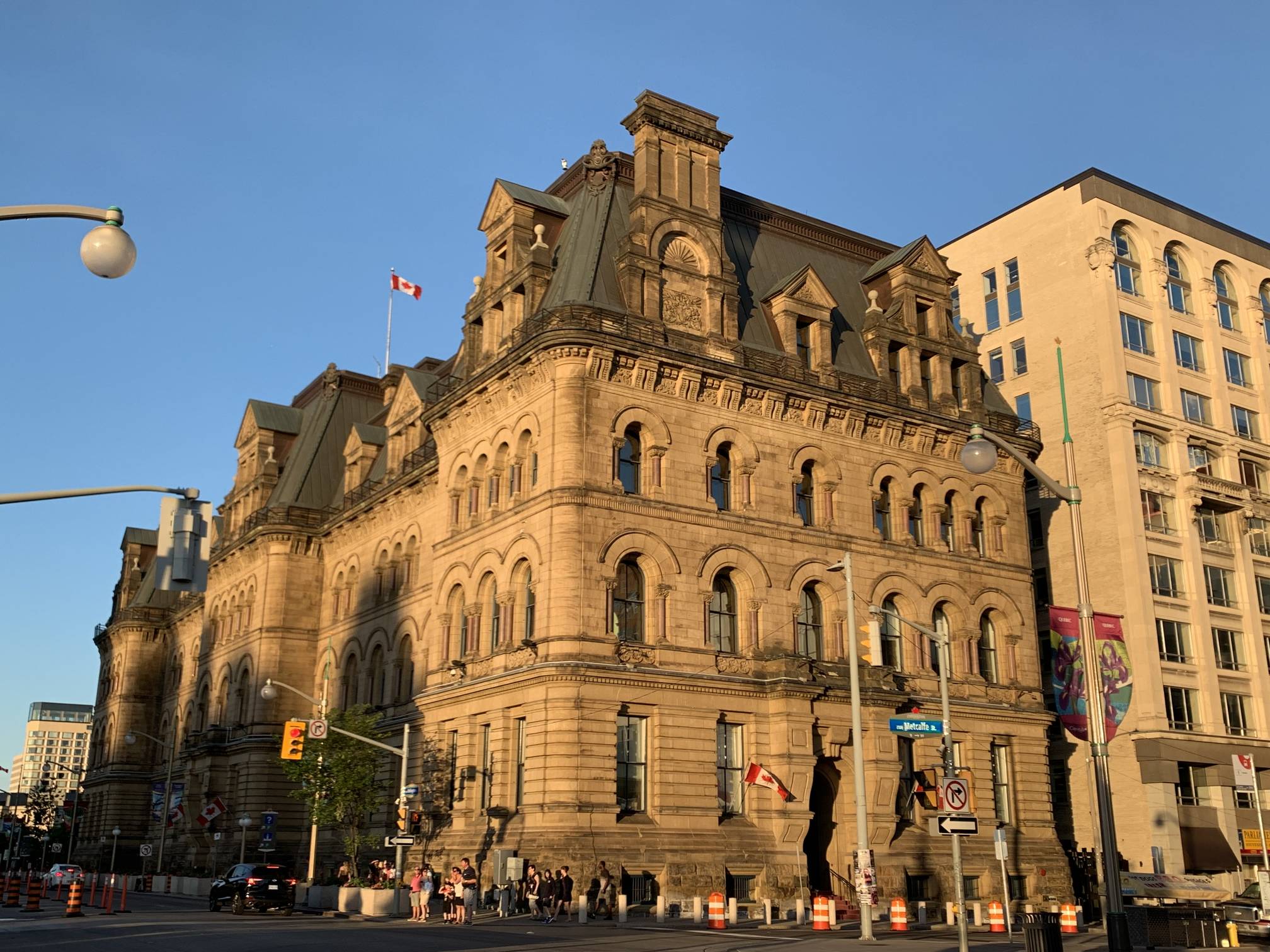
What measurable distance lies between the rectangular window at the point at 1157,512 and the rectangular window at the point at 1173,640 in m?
4.45

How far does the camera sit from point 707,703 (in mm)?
40406

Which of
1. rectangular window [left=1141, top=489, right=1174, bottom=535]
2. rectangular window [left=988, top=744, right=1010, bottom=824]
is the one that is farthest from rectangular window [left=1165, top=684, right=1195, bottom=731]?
rectangular window [left=988, top=744, right=1010, bottom=824]

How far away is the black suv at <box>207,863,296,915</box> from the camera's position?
41562 millimetres

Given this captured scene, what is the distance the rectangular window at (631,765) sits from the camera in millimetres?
38656

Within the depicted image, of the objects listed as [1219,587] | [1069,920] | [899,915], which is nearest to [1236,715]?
[1219,587]

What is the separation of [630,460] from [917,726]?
1369 cm

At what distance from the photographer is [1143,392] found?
61.8m

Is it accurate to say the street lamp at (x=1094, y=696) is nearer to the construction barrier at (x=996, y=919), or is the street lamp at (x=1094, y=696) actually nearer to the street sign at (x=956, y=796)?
the street sign at (x=956, y=796)

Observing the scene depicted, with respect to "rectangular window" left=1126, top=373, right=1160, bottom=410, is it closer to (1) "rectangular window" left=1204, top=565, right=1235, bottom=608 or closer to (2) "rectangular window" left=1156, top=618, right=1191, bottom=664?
(1) "rectangular window" left=1204, top=565, right=1235, bottom=608

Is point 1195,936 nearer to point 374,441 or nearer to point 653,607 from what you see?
point 653,607

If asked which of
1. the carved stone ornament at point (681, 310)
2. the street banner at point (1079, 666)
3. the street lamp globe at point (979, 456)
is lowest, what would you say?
the street banner at point (1079, 666)

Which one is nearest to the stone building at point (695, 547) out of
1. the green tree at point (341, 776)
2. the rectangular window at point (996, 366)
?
the green tree at point (341, 776)

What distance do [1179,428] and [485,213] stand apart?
36.6 m

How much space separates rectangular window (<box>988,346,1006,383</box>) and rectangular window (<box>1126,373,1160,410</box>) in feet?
23.9
